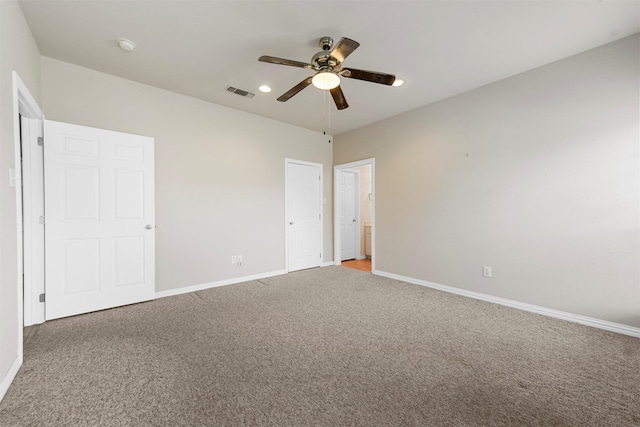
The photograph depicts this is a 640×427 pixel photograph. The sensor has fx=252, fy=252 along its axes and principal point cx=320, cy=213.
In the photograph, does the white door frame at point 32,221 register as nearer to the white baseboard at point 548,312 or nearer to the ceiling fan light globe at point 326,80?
the ceiling fan light globe at point 326,80

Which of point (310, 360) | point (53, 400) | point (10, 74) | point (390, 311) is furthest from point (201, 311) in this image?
point (10, 74)

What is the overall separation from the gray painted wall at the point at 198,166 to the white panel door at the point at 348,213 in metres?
1.74

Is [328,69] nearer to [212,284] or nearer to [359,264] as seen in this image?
[212,284]

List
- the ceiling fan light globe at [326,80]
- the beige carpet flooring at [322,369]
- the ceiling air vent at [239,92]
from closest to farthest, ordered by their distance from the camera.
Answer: the beige carpet flooring at [322,369] < the ceiling fan light globe at [326,80] < the ceiling air vent at [239,92]

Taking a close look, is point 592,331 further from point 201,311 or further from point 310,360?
point 201,311

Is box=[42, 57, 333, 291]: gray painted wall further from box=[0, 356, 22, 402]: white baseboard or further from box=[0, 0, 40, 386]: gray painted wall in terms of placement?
box=[0, 356, 22, 402]: white baseboard

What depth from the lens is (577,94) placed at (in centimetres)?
269

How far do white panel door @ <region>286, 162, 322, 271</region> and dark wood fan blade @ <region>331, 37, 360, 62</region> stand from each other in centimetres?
288

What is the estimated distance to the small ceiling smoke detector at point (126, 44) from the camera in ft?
8.03

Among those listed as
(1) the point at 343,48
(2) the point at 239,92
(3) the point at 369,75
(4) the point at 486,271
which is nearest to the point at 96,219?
(2) the point at 239,92

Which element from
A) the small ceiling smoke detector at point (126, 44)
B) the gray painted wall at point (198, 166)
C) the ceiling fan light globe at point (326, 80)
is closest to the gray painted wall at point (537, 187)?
the ceiling fan light globe at point (326, 80)

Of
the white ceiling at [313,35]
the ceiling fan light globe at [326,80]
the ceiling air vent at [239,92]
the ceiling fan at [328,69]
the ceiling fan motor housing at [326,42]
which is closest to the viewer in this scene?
the white ceiling at [313,35]

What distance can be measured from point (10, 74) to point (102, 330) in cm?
226

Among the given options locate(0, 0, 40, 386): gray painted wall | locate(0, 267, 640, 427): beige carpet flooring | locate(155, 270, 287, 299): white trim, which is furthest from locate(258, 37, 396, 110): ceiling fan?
locate(155, 270, 287, 299): white trim
